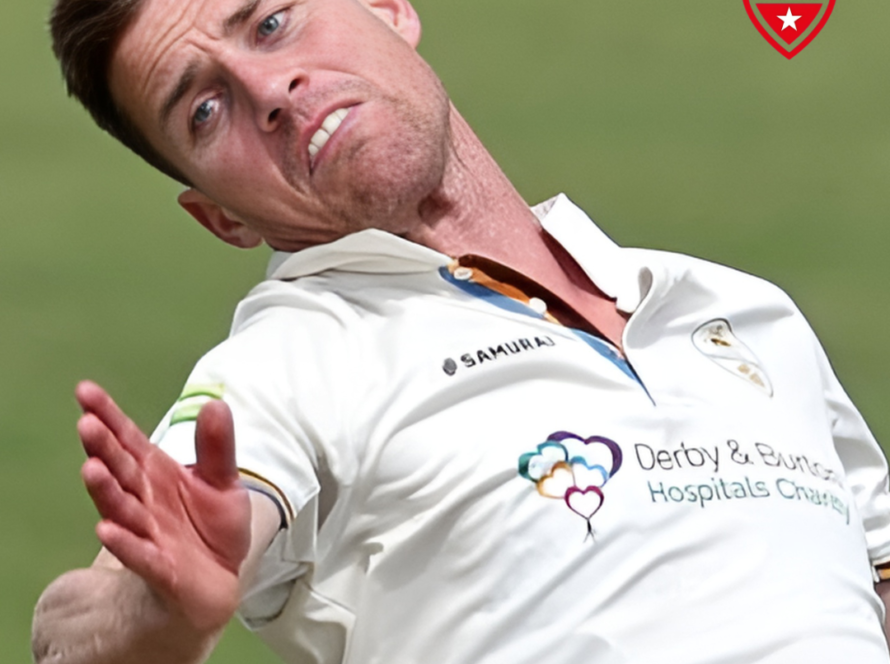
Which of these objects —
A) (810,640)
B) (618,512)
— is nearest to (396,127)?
(618,512)

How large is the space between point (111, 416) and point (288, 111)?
54 centimetres

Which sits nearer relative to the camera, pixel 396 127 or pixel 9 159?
pixel 396 127

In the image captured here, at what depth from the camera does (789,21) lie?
2.75 meters

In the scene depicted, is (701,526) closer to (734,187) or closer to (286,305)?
(286,305)

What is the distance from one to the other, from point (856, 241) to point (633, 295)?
117 centimetres

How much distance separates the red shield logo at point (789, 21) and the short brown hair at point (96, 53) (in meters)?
1.47

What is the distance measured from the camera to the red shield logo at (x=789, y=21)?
2701 mm

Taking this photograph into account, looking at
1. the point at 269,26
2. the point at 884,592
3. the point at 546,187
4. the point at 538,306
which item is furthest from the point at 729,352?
the point at 546,187

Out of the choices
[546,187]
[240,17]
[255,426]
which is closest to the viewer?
[255,426]

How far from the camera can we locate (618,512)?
47.8 inches

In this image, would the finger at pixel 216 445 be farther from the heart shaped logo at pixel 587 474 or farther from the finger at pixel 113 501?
the heart shaped logo at pixel 587 474

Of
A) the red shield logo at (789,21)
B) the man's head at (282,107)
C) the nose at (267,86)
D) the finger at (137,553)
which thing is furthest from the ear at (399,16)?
the red shield logo at (789,21)

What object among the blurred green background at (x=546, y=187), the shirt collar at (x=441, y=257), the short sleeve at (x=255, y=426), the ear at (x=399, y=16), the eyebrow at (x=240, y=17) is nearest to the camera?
the short sleeve at (x=255, y=426)

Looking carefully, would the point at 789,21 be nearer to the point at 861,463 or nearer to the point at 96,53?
the point at 861,463
